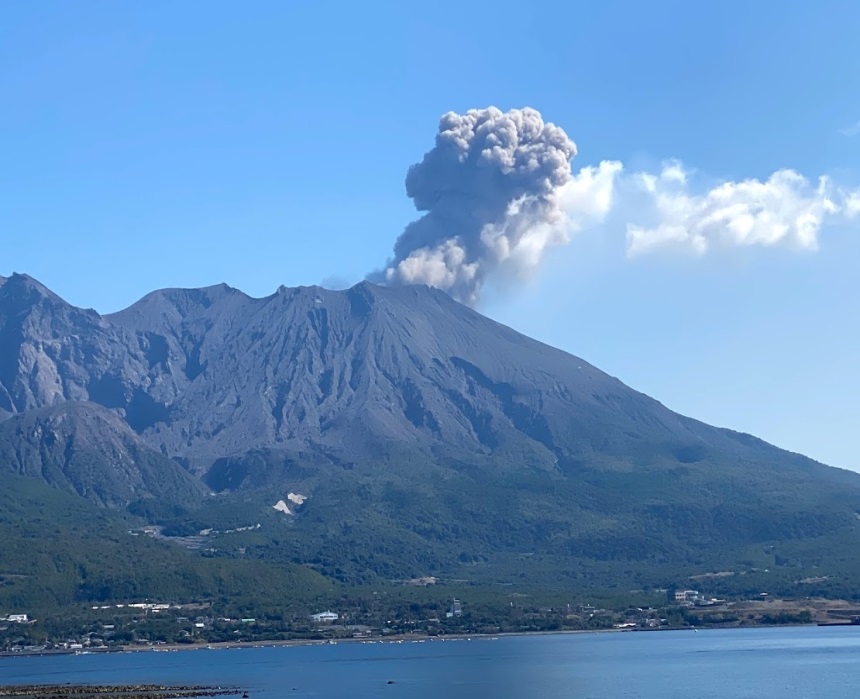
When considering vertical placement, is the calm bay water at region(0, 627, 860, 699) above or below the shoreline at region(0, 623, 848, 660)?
below

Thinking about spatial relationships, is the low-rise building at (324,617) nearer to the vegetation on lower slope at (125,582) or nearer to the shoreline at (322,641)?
the shoreline at (322,641)

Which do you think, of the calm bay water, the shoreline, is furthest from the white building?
the shoreline

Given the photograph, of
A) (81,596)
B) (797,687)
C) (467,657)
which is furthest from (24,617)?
(797,687)

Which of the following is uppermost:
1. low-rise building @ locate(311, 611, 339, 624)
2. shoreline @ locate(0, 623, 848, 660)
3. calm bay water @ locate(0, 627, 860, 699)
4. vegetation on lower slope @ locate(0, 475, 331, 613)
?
vegetation on lower slope @ locate(0, 475, 331, 613)

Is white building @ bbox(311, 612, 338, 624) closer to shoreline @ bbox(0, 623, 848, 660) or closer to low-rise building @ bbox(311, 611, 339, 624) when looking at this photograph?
low-rise building @ bbox(311, 611, 339, 624)

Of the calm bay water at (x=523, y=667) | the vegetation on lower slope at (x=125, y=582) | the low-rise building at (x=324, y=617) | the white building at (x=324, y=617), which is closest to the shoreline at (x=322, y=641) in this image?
the calm bay water at (x=523, y=667)

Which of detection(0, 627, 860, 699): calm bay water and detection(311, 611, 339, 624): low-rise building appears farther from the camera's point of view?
detection(311, 611, 339, 624): low-rise building

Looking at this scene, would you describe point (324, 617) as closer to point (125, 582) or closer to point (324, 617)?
point (324, 617)

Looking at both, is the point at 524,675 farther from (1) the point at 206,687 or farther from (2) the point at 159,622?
(2) the point at 159,622
